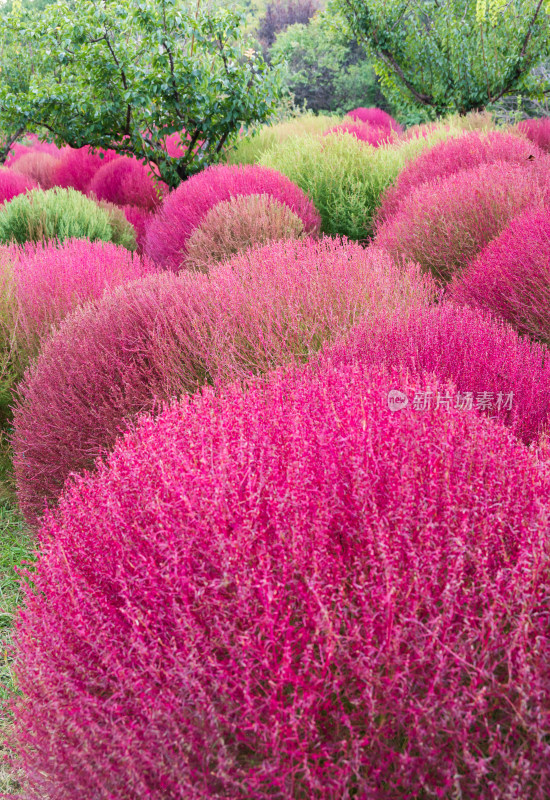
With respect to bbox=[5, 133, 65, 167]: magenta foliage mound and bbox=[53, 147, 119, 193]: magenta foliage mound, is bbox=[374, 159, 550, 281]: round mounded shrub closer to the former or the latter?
bbox=[53, 147, 119, 193]: magenta foliage mound

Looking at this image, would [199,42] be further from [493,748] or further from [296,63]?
[296,63]

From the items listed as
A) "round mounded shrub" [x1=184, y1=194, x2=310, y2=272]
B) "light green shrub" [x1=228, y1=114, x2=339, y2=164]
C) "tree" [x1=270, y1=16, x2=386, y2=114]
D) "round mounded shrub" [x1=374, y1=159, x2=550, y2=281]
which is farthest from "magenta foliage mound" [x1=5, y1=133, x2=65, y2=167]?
"round mounded shrub" [x1=374, y1=159, x2=550, y2=281]

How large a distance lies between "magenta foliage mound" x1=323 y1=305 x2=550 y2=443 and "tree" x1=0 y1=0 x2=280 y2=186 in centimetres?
638

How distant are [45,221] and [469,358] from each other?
17.9ft

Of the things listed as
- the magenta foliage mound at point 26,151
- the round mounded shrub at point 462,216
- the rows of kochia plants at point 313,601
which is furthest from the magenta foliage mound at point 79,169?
the rows of kochia plants at point 313,601

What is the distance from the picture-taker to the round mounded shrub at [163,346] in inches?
108

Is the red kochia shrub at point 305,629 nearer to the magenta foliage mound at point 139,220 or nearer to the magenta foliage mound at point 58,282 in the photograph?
the magenta foliage mound at point 58,282

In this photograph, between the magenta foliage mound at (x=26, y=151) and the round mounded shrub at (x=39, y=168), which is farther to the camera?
the magenta foliage mound at (x=26, y=151)

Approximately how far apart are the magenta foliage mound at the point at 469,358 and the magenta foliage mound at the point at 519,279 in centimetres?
45

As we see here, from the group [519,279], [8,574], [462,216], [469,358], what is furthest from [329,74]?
[8,574]

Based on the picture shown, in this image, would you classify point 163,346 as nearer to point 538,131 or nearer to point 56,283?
point 56,283

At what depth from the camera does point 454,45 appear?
10.3 metres

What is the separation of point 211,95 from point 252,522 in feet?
25.8

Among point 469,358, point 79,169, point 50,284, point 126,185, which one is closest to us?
point 469,358
